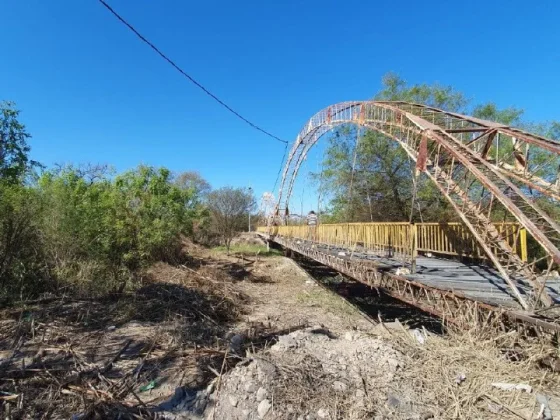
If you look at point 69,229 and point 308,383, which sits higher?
point 69,229

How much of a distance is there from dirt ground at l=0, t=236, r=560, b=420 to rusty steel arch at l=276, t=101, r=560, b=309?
1.64m

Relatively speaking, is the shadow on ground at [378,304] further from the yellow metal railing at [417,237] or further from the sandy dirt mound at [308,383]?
the sandy dirt mound at [308,383]

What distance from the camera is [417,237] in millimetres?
11938

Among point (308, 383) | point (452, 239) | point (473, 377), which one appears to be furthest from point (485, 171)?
point (308, 383)

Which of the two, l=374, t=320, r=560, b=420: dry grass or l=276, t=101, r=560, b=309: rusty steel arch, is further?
l=276, t=101, r=560, b=309: rusty steel arch

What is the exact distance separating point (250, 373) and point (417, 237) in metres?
9.95

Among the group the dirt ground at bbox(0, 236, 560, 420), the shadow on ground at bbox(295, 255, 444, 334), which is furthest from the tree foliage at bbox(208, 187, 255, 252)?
the dirt ground at bbox(0, 236, 560, 420)

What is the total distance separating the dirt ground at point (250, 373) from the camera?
134 inches

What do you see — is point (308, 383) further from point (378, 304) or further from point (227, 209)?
point (227, 209)

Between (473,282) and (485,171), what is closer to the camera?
(473,282)

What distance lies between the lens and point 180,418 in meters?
3.38

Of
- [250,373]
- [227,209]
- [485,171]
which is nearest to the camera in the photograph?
[250,373]

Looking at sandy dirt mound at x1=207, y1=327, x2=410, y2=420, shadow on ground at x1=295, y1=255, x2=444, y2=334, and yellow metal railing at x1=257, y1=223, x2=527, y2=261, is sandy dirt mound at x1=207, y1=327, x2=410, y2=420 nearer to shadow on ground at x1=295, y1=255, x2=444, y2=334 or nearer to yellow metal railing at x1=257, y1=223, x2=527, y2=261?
yellow metal railing at x1=257, y1=223, x2=527, y2=261

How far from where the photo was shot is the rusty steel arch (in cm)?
593
